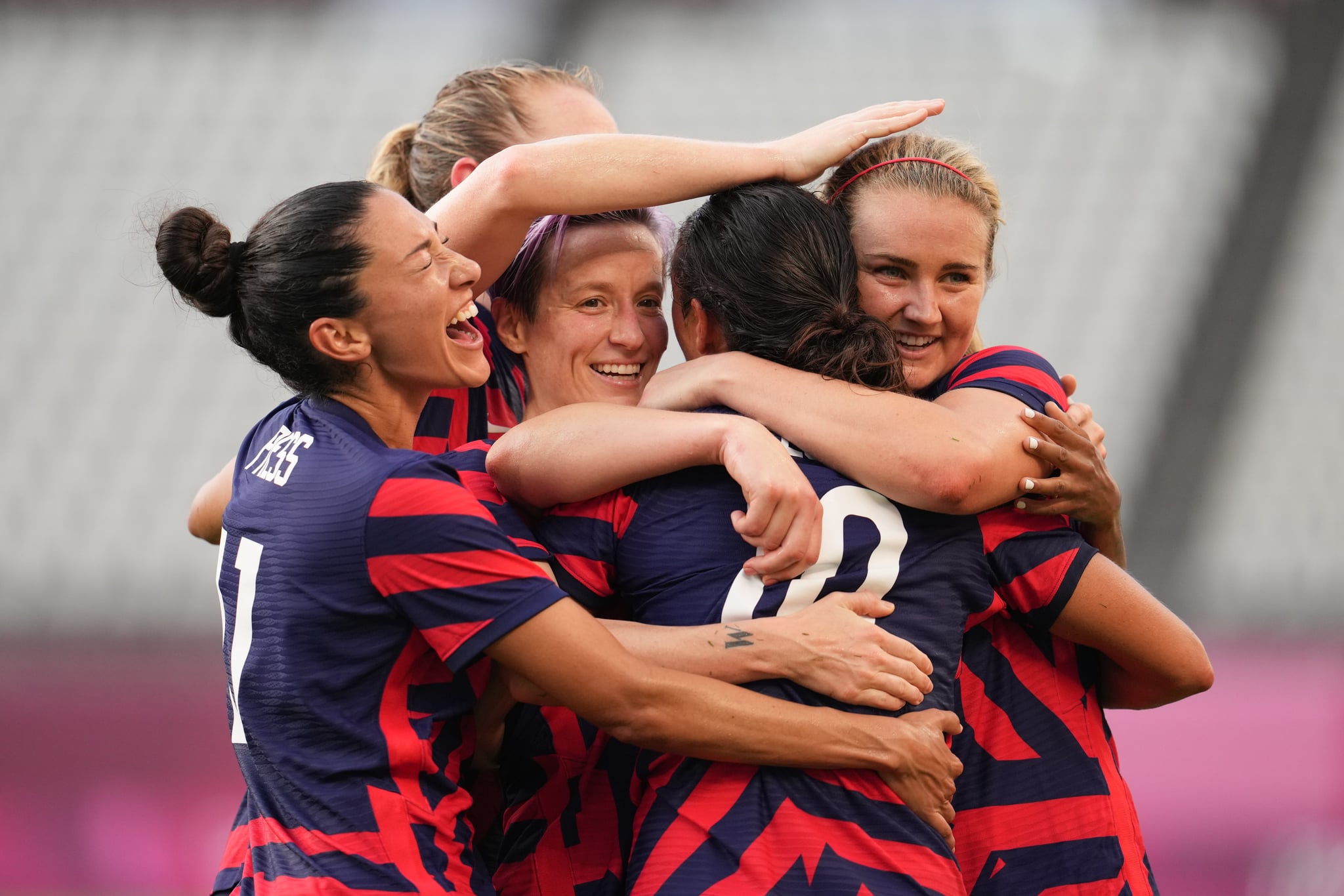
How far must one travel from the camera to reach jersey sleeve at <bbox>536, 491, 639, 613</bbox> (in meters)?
1.76

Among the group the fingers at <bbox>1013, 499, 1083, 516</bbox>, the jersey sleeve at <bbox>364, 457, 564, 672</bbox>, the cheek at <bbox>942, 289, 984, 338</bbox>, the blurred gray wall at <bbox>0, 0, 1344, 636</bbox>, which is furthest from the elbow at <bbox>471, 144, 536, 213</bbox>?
the blurred gray wall at <bbox>0, 0, 1344, 636</bbox>

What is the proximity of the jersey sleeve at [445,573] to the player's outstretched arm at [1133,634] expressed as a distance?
31.7 inches

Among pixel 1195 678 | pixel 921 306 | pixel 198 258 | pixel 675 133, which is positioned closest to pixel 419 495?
pixel 198 258

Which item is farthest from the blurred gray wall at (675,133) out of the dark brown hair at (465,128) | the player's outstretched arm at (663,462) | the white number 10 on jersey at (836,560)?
the white number 10 on jersey at (836,560)

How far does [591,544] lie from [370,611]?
1.08 feet

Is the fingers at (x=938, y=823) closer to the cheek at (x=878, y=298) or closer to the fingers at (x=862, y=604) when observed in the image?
the fingers at (x=862, y=604)

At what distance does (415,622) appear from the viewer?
1586mm

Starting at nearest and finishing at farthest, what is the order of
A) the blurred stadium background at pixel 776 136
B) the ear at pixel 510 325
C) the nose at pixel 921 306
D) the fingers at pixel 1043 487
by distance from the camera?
the fingers at pixel 1043 487 → the nose at pixel 921 306 → the ear at pixel 510 325 → the blurred stadium background at pixel 776 136

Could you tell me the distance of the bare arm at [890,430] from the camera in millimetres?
1674

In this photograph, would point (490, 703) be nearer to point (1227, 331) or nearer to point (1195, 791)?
point (1195, 791)

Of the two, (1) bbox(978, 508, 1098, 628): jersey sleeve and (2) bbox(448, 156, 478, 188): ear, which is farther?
(2) bbox(448, 156, 478, 188): ear

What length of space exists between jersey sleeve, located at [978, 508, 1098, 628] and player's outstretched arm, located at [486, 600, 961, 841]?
0.93ft

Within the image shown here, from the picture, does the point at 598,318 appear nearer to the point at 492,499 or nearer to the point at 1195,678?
the point at 492,499

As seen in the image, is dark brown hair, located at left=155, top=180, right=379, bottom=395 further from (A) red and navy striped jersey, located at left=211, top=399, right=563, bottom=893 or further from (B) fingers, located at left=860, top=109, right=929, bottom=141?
(B) fingers, located at left=860, top=109, right=929, bottom=141
